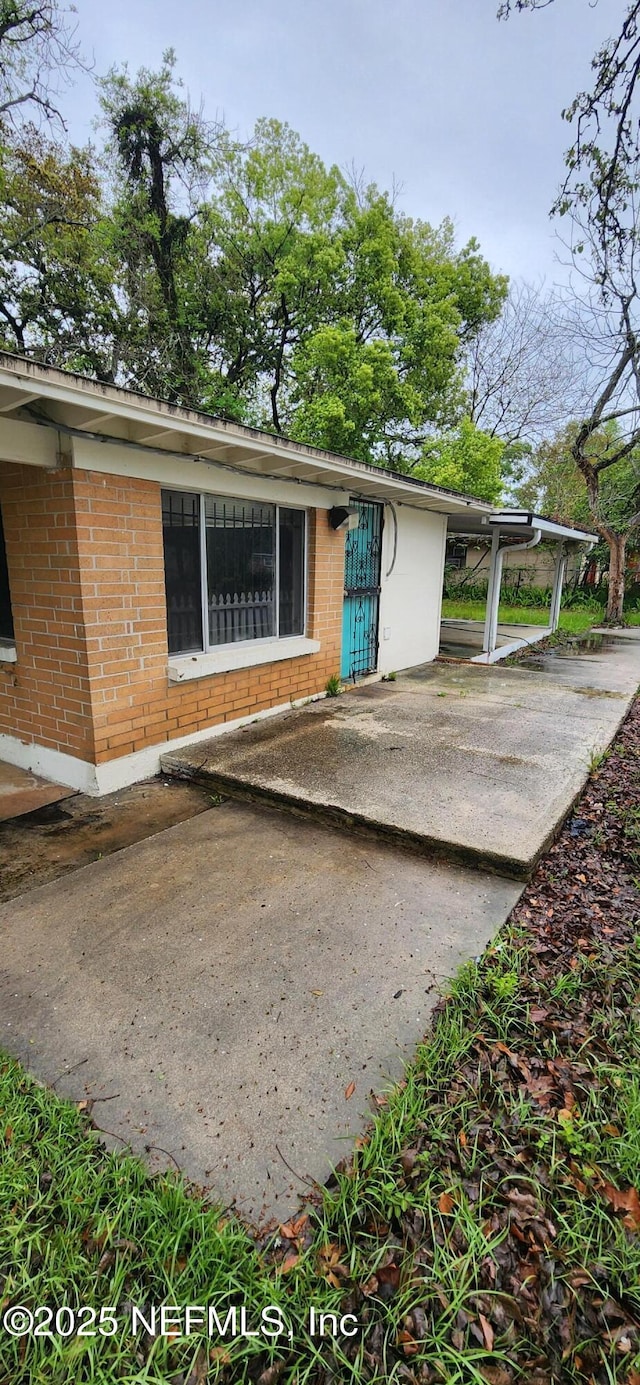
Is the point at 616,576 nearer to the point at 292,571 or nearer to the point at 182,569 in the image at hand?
the point at 292,571

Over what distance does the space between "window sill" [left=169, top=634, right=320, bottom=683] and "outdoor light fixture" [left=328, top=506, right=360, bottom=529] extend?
4.05 feet

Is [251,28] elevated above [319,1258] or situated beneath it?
elevated above

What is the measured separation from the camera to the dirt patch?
3.12m

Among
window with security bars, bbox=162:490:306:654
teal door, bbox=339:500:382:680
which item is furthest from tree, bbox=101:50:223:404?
window with security bars, bbox=162:490:306:654

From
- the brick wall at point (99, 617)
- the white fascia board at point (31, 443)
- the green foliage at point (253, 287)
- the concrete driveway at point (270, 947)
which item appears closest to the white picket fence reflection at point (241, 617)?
the brick wall at point (99, 617)

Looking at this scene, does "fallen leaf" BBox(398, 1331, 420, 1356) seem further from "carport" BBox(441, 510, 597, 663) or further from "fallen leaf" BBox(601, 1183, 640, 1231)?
"carport" BBox(441, 510, 597, 663)

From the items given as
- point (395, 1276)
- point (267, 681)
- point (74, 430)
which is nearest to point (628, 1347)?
point (395, 1276)

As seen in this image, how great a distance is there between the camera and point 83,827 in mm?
3600

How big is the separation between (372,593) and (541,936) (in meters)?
5.21

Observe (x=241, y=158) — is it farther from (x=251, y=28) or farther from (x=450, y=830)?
(x=450, y=830)

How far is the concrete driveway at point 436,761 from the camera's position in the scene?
3344mm

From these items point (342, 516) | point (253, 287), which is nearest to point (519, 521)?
point (342, 516)

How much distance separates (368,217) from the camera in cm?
1553

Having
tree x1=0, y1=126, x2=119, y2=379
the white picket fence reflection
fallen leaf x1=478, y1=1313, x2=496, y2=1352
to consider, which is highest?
tree x1=0, y1=126, x2=119, y2=379
